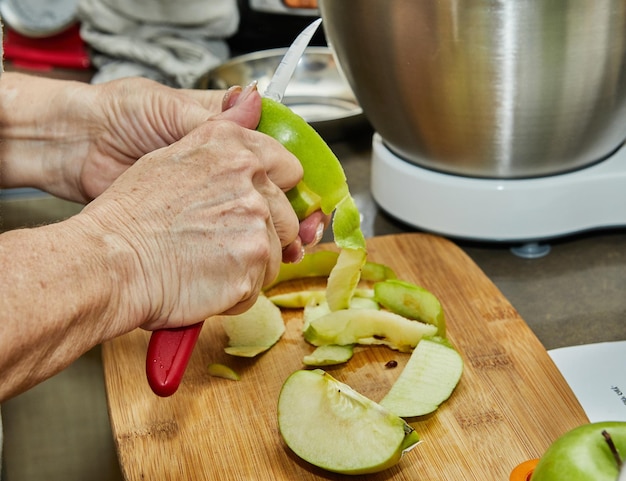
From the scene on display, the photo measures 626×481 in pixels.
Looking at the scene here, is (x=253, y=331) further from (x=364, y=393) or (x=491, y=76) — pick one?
(x=491, y=76)

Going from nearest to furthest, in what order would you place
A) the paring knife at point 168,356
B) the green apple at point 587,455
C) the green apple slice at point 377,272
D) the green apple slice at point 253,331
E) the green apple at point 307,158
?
the green apple at point 587,455
the paring knife at point 168,356
the green apple at point 307,158
the green apple slice at point 253,331
the green apple slice at point 377,272

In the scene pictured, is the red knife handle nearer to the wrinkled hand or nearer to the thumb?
the wrinkled hand

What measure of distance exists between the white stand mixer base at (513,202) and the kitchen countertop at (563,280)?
41 mm

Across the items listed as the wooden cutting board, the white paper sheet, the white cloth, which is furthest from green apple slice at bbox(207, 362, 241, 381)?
the white cloth

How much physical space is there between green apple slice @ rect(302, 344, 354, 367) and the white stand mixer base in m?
0.27

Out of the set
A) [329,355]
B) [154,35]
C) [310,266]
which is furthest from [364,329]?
[154,35]

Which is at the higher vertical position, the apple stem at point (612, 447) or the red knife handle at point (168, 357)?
the red knife handle at point (168, 357)

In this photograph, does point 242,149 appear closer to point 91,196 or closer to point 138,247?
point 138,247

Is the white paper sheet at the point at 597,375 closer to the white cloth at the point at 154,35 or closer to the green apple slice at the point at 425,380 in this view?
the green apple slice at the point at 425,380

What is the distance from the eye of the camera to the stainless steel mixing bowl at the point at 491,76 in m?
0.94

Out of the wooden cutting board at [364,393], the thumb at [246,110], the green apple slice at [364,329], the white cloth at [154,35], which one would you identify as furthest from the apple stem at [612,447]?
the white cloth at [154,35]

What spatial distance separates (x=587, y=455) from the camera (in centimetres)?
63

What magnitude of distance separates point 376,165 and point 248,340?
374 mm

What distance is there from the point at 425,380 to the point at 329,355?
0.39 ft
